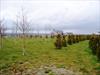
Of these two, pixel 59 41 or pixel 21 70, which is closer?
pixel 21 70

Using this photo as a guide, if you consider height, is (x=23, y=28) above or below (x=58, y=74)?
Answer: above

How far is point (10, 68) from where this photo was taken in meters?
16.9

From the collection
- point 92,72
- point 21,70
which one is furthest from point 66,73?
point 21,70

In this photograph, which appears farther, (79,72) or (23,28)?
(23,28)

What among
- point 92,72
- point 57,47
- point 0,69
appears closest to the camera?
point 92,72

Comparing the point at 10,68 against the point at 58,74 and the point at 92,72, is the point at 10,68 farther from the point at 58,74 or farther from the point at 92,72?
the point at 92,72

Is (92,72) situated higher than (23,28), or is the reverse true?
(23,28)

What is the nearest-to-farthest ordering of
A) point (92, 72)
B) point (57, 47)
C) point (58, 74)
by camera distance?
point (58, 74) → point (92, 72) → point (57, 47)

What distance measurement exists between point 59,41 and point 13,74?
19582 millimetres

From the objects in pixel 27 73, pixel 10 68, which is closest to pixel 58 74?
pixel 27 73

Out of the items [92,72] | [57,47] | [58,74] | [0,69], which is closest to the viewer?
[58,74]

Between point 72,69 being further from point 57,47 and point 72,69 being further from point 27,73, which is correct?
point 57,47

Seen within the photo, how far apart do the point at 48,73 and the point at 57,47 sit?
18.7 metres

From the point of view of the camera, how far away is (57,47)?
33438 millimetres
